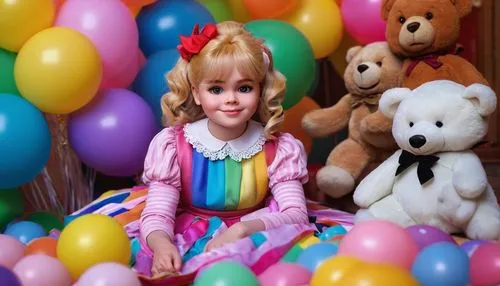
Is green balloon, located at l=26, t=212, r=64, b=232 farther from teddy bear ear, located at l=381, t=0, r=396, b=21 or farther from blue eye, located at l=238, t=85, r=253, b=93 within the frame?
teddy bear ear, located at l=381, t=0, r=396, b=21

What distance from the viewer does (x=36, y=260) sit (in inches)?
70.5

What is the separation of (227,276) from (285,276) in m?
0.14

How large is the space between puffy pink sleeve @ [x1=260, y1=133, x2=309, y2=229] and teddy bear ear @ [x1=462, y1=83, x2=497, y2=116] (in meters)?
0.47

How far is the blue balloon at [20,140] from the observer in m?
2.17

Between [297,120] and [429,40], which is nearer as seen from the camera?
[429,40]

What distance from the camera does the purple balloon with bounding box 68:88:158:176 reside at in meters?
2.32

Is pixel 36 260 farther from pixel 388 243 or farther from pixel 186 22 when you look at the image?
pixel 186 22

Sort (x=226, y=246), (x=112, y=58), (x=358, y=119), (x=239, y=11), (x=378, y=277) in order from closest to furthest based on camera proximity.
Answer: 1. (x=378, y=277)
2. (x=226, y=246)
3. (x=112, y=58)
4. (x=358, y=119)
5. (x=239, y=11)

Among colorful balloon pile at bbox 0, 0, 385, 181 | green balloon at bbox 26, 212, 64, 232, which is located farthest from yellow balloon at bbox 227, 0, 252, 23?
green balloon at bbox 26, 212, 64, 232

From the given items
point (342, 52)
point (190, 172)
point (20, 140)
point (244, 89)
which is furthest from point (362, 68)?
point (20, 140)

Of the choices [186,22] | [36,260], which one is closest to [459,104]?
[186,22]

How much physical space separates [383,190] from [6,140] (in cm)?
104

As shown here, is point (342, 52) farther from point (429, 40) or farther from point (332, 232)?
point (332, 232)

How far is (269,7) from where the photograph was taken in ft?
8.70
